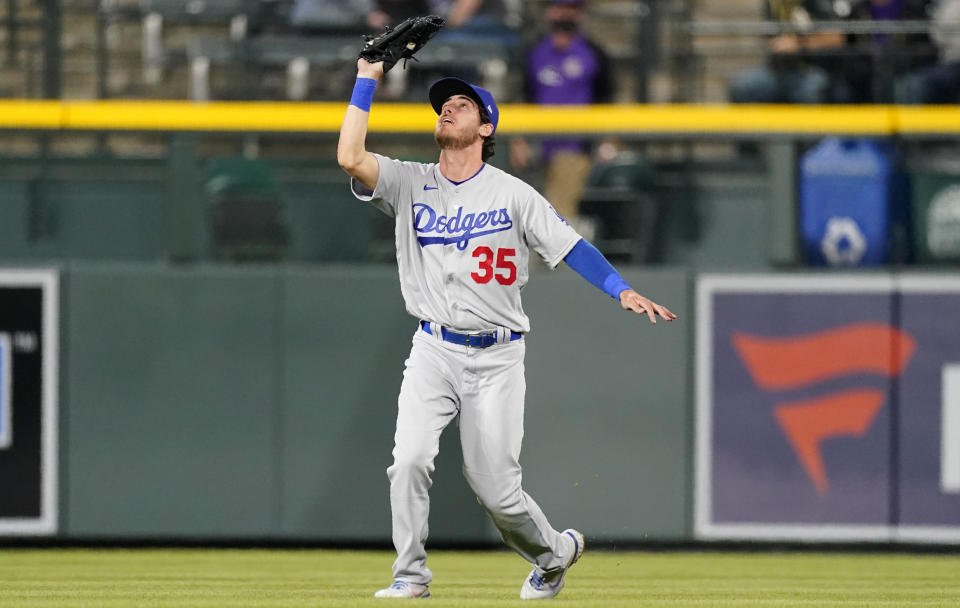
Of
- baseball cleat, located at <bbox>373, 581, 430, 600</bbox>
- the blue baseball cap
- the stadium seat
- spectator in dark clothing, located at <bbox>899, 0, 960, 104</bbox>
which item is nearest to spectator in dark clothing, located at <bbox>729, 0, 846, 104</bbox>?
spectator in dark clothing, located at <bbox>899, 0, 960, 104</bbox>

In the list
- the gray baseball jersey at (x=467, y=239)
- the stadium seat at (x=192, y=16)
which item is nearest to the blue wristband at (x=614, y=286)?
the gray baseball jersey at (x=467, y=239)

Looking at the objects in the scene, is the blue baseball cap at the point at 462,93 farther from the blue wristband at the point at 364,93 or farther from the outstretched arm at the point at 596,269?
the outstretched arm at the point at 596,269

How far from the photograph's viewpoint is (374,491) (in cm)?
772

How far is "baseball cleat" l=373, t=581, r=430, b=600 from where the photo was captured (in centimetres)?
503

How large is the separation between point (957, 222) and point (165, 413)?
4135mm

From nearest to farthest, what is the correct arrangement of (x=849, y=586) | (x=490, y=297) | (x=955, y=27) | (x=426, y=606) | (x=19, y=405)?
(x=426, y=606) → (x=490, y=297) → (x=849, y=586) → (x=19, y=405) → (x=955, y=27)

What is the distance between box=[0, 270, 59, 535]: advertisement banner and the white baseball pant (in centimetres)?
309

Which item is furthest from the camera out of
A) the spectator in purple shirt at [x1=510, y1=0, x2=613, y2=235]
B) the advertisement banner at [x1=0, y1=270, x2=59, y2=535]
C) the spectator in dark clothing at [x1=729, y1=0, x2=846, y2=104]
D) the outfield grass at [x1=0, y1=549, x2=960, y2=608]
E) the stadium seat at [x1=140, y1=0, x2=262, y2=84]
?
the stadium seat at [x1=140, y1=0, x2=262, y2=84]

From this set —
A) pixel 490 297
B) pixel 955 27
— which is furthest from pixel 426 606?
pixel 955 27

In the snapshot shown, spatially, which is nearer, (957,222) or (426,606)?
(426,606)

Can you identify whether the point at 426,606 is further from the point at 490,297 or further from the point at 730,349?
the point at 730,349

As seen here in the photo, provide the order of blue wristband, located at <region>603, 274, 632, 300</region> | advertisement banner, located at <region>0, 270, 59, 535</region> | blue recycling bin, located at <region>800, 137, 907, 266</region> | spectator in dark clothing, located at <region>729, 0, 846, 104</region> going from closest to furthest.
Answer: blue wristband, located at <region>603, 274, 632, 300</region> < advertisement banner, located at <region>0, 270, 59, 535</region> < blue recycling bin, located at <region>800, 137, 907, 266</region> < spectator in dark clothing, located at <region>729, 0, 846, 104</region>

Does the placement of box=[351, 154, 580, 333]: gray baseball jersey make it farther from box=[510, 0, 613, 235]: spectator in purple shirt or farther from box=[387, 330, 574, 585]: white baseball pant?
box=[510, 0, 613, 235]: spectator in purple shirt

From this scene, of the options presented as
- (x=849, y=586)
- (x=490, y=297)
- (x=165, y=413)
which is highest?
(x=490, y=297)
